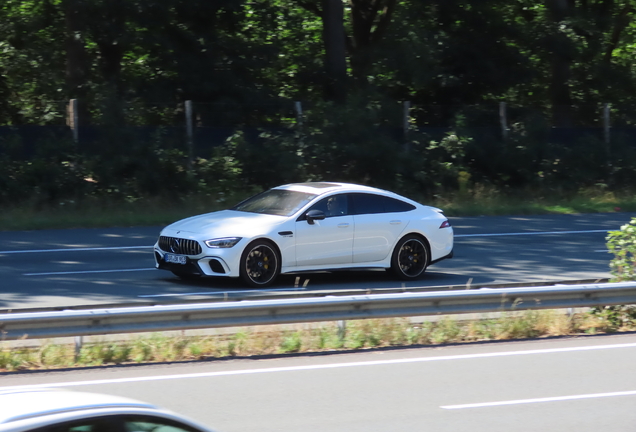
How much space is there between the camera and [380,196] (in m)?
13.5

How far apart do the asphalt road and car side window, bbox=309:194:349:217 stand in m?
1.02

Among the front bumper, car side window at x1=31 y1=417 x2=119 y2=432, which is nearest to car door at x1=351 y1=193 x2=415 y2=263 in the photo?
the front bumper

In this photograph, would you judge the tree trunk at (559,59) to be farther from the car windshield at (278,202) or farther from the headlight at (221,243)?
the headlight at (221,243)

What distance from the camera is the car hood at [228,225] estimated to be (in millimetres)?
12266

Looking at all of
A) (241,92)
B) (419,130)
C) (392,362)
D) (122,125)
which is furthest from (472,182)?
(392,362)

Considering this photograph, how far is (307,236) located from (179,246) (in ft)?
5.77

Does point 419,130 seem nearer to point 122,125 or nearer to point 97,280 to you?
point 122,125

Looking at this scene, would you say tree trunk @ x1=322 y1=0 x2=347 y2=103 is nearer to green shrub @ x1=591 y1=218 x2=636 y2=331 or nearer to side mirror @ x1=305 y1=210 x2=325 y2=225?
side mirror @ x1=305 y1=210 x2=325 y2=225

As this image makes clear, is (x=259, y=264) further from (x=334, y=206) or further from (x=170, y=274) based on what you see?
(x=170, y=274)

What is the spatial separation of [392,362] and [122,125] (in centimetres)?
1618

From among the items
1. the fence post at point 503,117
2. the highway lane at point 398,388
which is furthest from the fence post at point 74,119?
the highway lane at point 398,388

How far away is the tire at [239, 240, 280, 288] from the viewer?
12258 mm

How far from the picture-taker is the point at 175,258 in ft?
40.9

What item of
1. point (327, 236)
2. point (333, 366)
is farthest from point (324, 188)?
point (333, 366)
